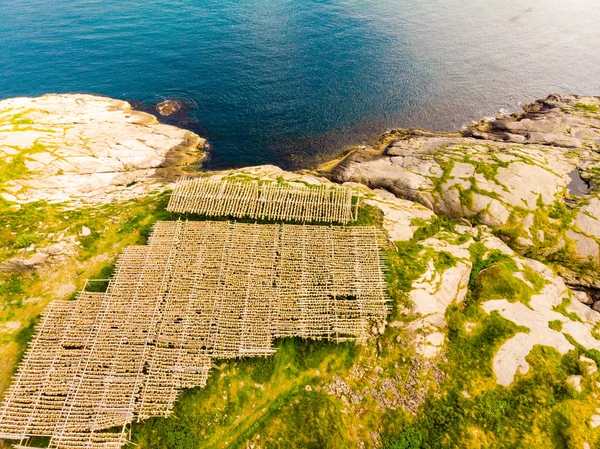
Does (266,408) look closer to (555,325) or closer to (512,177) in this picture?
(555,325)

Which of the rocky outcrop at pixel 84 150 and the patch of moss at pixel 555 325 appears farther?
the rocky outcrop at pixel 84 150

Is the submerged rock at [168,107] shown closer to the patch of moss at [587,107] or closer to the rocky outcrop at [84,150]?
the rocky outcrop at [84,150]

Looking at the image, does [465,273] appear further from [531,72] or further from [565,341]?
[531,72]

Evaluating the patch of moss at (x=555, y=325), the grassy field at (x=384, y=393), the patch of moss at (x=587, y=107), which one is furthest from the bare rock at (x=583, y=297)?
the patch of moss at (x=587, y=107)

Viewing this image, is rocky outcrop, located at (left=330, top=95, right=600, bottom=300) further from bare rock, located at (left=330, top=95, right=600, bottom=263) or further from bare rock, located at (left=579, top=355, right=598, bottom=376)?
bare rock, located at (left=579, top=355, right=598, bottom=376)

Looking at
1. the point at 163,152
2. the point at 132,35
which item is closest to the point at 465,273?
the point at 163,152

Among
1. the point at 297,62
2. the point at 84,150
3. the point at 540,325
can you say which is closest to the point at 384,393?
the point at 540,325

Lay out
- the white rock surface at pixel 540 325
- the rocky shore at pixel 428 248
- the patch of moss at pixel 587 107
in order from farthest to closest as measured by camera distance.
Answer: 1. the patch of moss at pixel 587 107
2. the white rock surface at pixel 540 325
3. the rocky shore at pixel 428 248
